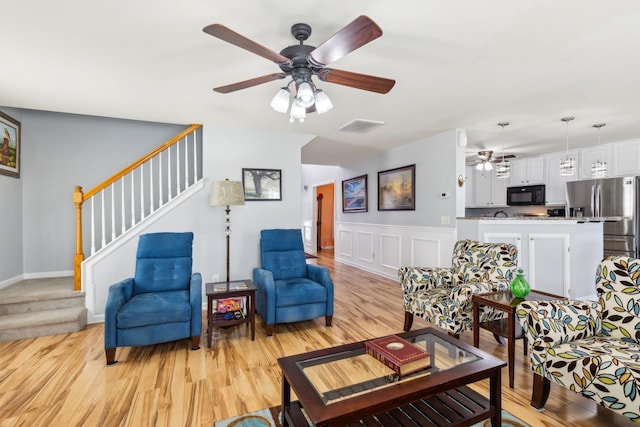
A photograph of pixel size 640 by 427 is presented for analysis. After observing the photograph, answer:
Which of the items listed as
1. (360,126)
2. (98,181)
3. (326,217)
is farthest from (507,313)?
(326,217)

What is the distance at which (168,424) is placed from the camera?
1752 mm

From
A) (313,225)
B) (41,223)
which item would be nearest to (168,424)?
(41,223)

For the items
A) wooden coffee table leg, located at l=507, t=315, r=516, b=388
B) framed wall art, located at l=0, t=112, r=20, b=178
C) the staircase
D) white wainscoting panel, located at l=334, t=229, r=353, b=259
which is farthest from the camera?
white wainscoting panel, located at l=334, t=229, r=353, b=259

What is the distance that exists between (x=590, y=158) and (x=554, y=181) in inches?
25.9

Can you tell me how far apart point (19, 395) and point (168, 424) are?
1173 mm

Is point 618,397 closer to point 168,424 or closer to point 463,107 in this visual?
point 168,424

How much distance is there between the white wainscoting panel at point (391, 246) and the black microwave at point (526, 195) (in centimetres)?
280

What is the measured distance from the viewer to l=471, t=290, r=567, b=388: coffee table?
2.10m

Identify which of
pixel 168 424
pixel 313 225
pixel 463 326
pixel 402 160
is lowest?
pixel 168 424

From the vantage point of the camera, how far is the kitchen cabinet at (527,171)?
19.8 feet

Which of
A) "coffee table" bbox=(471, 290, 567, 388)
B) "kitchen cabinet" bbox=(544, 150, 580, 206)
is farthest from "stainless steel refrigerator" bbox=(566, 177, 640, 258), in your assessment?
"coffee table" bbox=(471, 290, 567, 388)

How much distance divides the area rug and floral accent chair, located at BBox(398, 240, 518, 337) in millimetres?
795

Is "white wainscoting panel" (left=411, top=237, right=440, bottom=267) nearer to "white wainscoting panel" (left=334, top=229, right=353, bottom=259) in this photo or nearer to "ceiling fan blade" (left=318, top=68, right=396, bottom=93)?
"white wainscoting panel" (left=334, top=229, right=353, bottom=259)

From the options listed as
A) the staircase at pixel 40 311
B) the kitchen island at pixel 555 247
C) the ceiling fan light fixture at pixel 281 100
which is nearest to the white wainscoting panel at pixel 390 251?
the kitchen island at pixel 555 247
